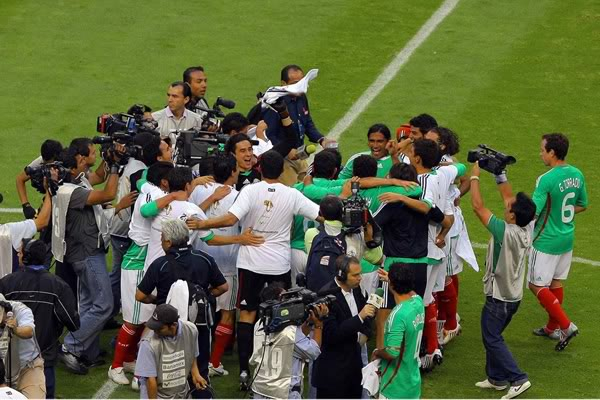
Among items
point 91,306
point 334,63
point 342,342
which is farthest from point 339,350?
point 334,63

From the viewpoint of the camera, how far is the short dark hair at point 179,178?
487 inches

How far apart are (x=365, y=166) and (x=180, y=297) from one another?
222 cm

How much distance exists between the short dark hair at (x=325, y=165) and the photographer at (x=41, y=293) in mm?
2575

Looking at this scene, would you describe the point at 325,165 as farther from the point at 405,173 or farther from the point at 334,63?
the point at 334,63

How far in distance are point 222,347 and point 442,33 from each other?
950 cm

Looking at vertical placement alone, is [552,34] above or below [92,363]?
above

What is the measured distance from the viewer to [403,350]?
10.9 m

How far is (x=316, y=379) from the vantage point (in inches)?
452

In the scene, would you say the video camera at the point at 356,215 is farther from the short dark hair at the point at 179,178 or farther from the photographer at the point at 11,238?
the photographer at the point at 11,238

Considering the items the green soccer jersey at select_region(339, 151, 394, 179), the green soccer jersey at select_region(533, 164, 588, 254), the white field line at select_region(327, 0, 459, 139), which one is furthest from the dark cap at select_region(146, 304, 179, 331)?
the white field line at select_region(327, 0, 459, 139)

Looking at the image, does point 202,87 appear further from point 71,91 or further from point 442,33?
point 442,33

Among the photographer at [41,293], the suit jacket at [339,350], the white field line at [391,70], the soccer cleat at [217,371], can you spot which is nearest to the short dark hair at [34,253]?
the photographer at [41,293]

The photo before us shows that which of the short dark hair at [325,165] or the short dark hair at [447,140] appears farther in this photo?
the short dark hair at [447,140]

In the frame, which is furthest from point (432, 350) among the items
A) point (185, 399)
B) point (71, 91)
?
point (71, 91)
